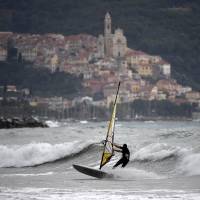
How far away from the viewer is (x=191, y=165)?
878 inches

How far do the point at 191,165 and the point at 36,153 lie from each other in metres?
9.61

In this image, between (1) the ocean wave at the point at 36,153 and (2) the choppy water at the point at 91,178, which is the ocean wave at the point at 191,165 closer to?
(2) the choppy water at the point at 91,178

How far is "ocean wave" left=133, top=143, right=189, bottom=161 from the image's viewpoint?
82.2 ft

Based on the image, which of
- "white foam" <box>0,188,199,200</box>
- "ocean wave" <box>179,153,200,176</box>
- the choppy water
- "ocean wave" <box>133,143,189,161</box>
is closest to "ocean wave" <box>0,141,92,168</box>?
the choppy water

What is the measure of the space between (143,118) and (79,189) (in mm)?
139439

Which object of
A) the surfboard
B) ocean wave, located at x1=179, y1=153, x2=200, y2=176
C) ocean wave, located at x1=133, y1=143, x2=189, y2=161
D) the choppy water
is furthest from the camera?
ocean wave, located at x1=133, y1=143, x2=189, y2=161

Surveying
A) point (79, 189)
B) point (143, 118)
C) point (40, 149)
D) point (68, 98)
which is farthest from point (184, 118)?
point (79, 189)

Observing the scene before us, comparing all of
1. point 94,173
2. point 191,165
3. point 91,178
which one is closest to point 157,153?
point 191,165

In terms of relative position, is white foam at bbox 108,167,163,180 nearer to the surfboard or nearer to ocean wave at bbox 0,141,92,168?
the surfboard

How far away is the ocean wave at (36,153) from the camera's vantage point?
95.8 feet

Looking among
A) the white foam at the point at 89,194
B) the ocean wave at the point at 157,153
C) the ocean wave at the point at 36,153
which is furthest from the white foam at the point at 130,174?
the ocean wave at the point at 36,153

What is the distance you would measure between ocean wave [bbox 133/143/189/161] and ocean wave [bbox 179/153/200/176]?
1223mm

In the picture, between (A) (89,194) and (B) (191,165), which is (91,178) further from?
(A) (89,194)

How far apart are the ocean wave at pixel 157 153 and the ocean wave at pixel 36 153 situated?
4.16 metres
